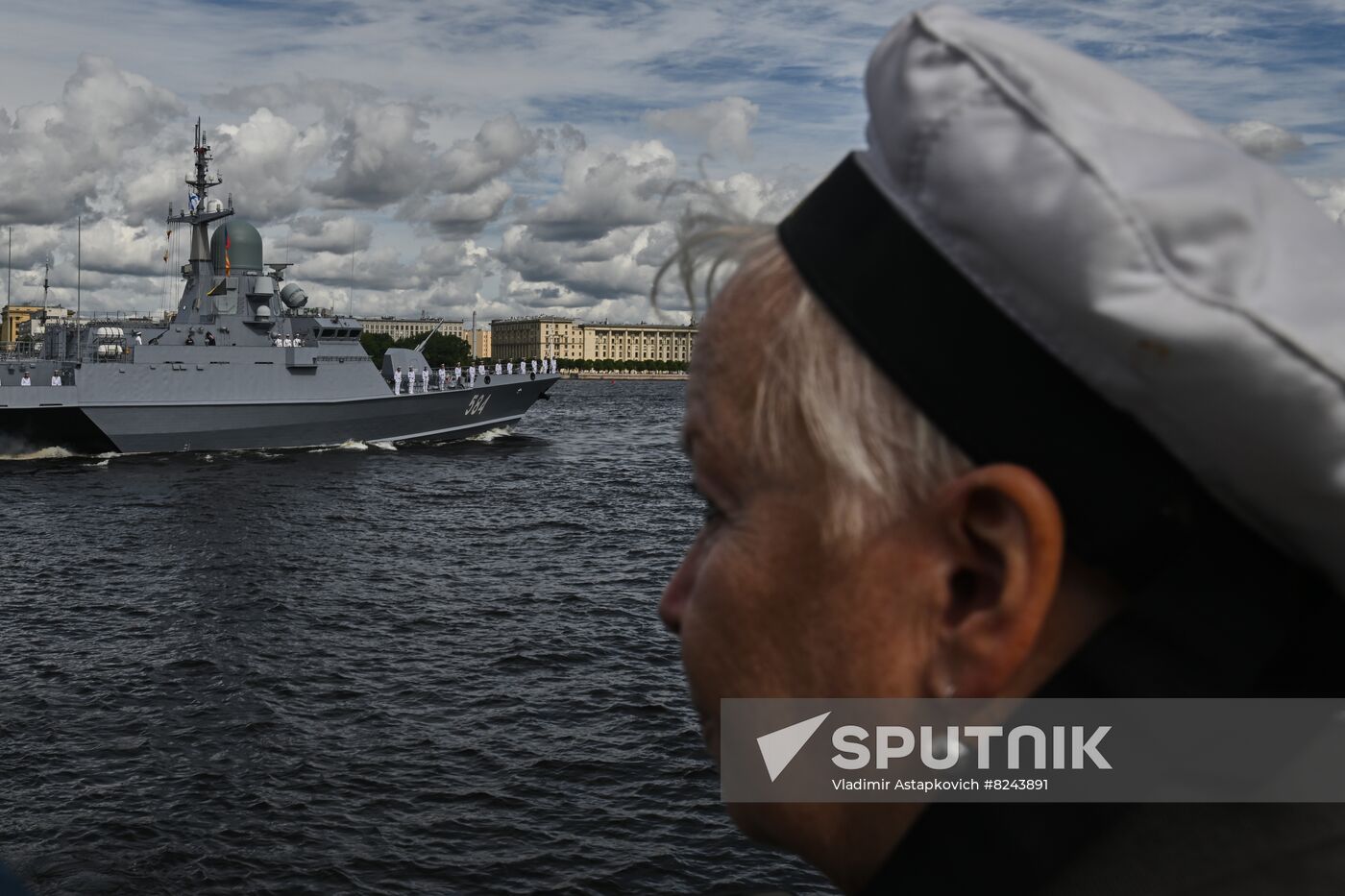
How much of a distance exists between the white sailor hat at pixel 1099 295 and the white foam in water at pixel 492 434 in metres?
45.3

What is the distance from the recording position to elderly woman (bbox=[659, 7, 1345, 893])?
0.66m

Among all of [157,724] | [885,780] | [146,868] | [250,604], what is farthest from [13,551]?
[885,780]

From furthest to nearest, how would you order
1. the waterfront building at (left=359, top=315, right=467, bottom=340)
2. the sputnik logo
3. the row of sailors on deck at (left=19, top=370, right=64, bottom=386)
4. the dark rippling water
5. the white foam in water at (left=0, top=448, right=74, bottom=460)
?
the waterfront building at (left=359, top=315, right=467, bottom=340) < the white foam in water at (left=0, top=448, right=74, bottom=460) < the row of sailors on deck at (left=19, top=370, right=64, bottom=386) < the dark rippling water < the sputnik logo

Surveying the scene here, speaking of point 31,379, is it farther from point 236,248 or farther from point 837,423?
point 837,423

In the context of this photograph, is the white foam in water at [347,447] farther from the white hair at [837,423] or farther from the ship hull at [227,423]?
the white hair at [837,423]

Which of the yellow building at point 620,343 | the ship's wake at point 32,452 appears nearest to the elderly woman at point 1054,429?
the ship's wake at point 32,452

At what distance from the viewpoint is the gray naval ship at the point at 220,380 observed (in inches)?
1362

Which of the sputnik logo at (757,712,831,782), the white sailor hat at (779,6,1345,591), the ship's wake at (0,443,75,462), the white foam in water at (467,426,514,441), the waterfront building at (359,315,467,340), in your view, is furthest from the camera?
the waterfront building at (359,315,467,340)

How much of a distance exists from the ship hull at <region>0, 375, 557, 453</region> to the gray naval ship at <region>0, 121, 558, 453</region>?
1.6 inches

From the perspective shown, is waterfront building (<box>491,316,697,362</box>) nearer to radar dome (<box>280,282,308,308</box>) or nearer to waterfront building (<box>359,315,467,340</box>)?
waterfront building (<box>359,315,467,340</box>)

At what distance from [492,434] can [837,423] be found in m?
47.1

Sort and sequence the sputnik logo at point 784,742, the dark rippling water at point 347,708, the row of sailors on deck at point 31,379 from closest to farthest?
the sputnik logo at point 784,742
the dark rippling water at point 347,708
the row of sailors on deck at point 31,379
